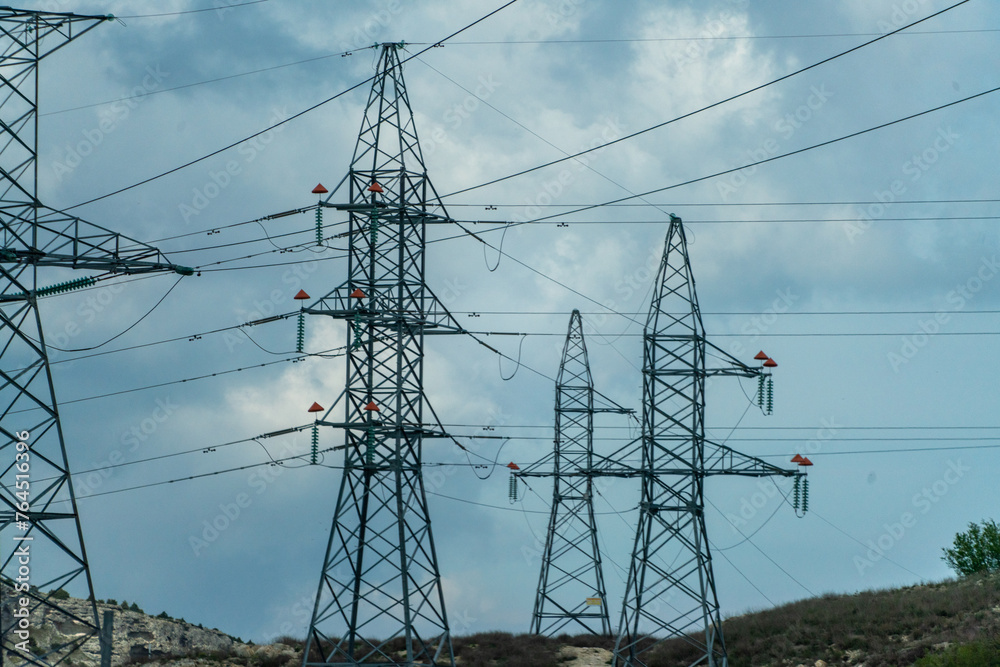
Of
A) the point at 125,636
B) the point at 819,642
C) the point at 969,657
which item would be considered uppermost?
the point at 125,636

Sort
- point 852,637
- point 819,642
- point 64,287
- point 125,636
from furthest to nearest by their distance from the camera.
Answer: point 125,636, point 819,642, point 852,637, point 64,287

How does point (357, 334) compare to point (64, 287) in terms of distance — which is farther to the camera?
point (357, 334)

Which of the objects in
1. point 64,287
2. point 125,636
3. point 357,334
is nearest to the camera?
point 64,287

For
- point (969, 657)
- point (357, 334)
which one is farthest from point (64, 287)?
point (969, 657)

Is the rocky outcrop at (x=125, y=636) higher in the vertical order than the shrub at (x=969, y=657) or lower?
higher

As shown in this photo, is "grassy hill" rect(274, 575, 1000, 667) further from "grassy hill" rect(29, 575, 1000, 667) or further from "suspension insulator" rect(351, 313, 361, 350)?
"suspension insulator" rect(351, 313, 361, 350)

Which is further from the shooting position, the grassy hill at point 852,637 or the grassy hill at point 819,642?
the grassy hill at point 819,642

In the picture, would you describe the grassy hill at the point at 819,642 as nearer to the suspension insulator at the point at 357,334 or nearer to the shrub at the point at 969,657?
the shrub at the point at 969,657

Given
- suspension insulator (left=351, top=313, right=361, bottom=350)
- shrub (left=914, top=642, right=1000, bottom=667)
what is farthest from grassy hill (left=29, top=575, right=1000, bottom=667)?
suspension insulator (left=351, top=313, right=361, bottom=350)

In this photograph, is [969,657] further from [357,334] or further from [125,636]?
[125,636]

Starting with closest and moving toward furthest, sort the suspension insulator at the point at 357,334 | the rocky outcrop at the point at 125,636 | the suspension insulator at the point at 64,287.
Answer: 1. the suspension insulator at the point at 64,287
2. the suspension insulator at the point at 357,334
3. the rocky outcrop at the point at 125,636

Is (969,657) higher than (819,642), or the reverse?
(819,642)

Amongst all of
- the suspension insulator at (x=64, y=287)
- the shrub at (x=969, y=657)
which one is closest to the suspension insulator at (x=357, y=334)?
the suspension insulator at (x=64, y=287)

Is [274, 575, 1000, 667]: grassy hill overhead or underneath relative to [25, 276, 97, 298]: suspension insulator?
underneath
